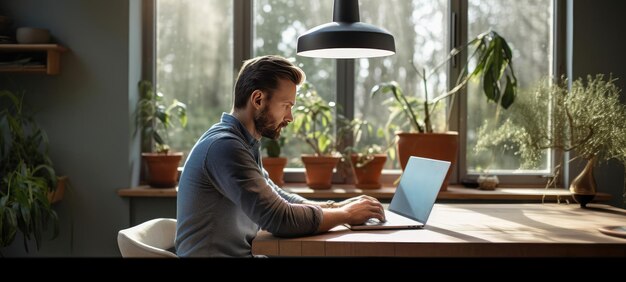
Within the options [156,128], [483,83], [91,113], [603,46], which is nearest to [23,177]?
[91,113]

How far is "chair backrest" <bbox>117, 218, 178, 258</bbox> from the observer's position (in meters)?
1.82

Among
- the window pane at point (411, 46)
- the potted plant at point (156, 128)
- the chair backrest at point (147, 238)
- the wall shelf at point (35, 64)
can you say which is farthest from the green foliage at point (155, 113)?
the chair backrest at point (147, 238)

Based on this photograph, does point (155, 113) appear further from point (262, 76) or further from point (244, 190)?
point (244, 190)

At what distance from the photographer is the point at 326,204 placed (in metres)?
2.30

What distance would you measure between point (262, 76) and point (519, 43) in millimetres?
2232

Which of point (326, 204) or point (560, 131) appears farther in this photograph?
point (560, 131)

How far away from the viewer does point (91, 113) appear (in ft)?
11.6

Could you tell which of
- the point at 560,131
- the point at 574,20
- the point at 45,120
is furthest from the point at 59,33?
the point at 574,20

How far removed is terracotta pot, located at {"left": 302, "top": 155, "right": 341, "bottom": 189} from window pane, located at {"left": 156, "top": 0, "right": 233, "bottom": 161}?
24.9 inches

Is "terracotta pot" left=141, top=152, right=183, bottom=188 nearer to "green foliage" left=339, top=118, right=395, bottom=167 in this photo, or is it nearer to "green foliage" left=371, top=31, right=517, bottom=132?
"green foliage" left=339, top=118, right=395, bottom=167

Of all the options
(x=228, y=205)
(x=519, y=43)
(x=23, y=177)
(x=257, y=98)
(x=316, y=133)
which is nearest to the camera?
(x=228, y=205)

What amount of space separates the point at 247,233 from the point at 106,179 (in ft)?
5.94
